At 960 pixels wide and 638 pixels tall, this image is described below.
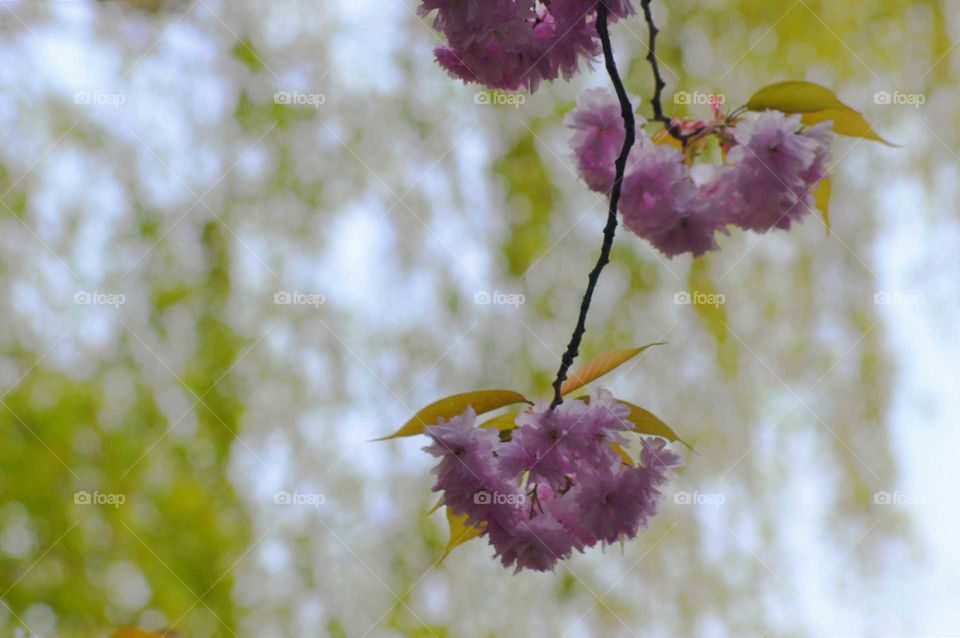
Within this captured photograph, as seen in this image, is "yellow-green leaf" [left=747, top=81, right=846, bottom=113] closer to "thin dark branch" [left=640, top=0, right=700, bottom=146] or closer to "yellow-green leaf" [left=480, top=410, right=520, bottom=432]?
"thin dark branch" [left=640, top=0, right=700, bottom=146]

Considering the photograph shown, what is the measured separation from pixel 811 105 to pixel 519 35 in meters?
0.24

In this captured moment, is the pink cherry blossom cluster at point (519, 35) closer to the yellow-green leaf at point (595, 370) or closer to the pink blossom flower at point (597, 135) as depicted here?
the pink blossom flower at point (597, 135)

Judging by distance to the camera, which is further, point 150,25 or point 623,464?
point 150,25

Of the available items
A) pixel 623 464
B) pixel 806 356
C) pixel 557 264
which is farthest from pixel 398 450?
pixel 623 464

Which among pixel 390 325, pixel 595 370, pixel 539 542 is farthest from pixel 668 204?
pixel 390 325

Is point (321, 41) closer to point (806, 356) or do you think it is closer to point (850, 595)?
point (806, 356)

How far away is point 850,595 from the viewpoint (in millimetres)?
2094

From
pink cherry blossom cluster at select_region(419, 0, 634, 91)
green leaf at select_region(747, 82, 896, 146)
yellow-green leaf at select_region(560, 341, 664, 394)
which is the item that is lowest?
yellow-green leaf at select_region(560, 341, 664, 394)

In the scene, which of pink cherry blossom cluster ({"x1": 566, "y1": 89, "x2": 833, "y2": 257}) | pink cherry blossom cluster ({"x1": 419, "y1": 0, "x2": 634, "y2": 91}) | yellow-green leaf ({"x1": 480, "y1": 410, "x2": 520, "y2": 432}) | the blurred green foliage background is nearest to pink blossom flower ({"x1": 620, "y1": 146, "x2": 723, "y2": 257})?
pink cherry blossom cluster ({"x1": 566, "y1": 89, "x2": 833, "y2": 257})

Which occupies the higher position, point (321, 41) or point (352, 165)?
point (321, 41)

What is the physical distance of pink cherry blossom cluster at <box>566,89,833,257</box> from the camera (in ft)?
2.24

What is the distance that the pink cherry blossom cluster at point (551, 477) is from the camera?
59 cm

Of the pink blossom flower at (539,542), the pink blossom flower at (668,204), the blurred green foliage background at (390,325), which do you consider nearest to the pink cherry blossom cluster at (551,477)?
the pink blossom flower at (539,542)

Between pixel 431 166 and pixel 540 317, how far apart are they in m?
0.45
